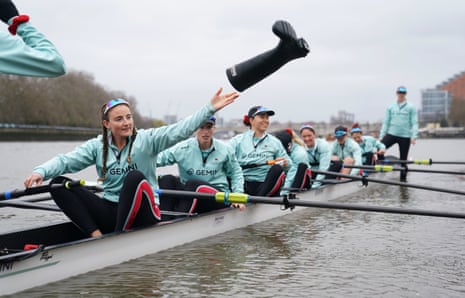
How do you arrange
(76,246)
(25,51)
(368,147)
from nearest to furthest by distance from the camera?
(25,51)
(76,246)
(368,147)

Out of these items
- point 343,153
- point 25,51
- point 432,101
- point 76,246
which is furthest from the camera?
point 432,101

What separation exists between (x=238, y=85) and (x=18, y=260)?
2.23 meters

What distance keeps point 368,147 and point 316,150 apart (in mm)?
3677

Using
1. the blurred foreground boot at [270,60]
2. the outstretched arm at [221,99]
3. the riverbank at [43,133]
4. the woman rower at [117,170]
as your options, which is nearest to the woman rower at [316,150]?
the woman rower at [117,170]

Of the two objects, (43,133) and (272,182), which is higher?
(43,133)

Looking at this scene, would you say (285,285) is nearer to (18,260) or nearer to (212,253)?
(212,253)

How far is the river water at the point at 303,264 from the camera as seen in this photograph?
4988 mm

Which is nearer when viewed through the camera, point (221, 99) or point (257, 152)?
point (221, 99)

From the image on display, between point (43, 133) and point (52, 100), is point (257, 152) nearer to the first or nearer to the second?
point (43, 133)

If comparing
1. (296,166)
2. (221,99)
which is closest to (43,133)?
(296,166)

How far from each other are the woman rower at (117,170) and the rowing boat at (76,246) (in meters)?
0.21

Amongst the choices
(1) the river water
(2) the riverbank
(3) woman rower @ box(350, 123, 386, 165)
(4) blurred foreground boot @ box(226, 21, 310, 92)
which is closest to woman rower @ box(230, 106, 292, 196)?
(1) the river water

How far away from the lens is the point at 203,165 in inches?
301

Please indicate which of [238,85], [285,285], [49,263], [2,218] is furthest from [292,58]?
[2,218]
